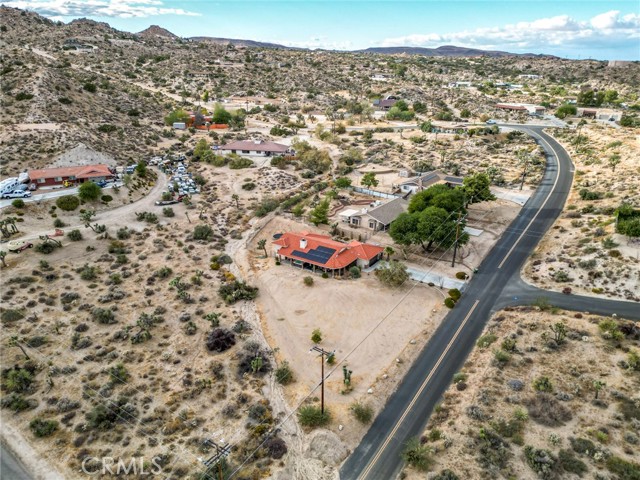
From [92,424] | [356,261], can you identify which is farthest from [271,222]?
[92,424]

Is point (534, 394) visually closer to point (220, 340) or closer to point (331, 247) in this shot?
point (220, 340)

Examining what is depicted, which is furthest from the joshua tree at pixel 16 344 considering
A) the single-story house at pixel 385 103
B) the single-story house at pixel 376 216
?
the single-story house at pixel 385 103

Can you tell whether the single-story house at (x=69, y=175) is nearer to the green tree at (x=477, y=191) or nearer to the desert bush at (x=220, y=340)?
the desert bush at (x=220, y=340)

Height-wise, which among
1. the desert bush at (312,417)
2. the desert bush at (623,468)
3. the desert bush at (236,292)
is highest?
the desert bush at (623,468)

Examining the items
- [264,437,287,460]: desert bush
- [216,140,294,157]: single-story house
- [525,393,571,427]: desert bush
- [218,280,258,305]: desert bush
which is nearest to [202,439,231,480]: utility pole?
[264,437,287,460]: desert bush

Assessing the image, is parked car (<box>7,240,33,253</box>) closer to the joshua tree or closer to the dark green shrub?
the dark green shrub
